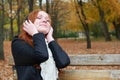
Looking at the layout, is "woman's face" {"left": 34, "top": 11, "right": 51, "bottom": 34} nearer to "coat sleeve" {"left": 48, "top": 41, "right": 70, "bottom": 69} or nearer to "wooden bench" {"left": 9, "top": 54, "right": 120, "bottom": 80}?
"coat sleeve" {"left": 48, "top": 41, "right": 70, "bottom": 69}

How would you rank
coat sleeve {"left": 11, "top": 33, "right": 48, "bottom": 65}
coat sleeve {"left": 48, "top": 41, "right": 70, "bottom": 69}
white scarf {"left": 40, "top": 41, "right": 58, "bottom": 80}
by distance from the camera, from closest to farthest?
1. coat sleeve {"left": 11, "top": 33, "right": 48, "bottom": 65}
2. white scarf {"left": 40, "top": 41, "right": 58, "bottom": 80}
3. coat sleeve {"left": 48, "top": 41, "right": 70, "bottom": 69}

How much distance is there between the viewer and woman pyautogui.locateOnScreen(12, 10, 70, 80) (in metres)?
3.53

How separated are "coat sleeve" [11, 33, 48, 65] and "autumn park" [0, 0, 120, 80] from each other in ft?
2.45

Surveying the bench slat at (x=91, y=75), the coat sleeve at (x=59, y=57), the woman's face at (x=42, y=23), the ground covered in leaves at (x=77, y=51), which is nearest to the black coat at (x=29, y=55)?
the woman's face at (x=42, y=23)

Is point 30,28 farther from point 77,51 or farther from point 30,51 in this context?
point 77,51

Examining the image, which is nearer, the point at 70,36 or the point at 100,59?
the point at 100,59

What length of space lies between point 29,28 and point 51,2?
135 feet

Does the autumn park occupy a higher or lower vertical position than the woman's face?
lower

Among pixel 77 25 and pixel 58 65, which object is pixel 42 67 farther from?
pixel 77 25

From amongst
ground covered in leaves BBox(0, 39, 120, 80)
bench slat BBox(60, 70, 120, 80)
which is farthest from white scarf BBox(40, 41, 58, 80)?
ground covered in leaves BBox(0, 39, 120, 80)

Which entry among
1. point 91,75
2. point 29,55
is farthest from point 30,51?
point 91,75

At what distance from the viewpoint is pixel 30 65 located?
142 inches

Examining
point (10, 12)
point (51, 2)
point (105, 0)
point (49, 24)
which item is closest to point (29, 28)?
point (49, 24)

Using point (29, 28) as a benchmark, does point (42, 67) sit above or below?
below
